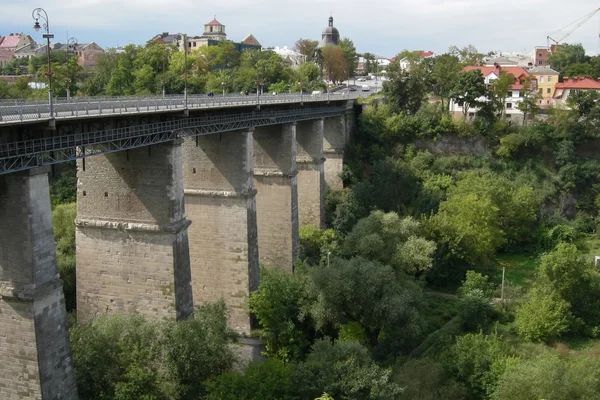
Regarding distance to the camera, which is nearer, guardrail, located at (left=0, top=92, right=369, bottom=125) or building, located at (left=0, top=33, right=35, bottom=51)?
guardrail, located at (left=0, top=92, right=369, bottom=125)

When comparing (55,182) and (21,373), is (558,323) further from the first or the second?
(55,182)

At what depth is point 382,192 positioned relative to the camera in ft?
147

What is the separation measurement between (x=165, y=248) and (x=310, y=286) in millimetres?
6446

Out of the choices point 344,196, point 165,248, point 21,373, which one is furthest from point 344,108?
point 21,373

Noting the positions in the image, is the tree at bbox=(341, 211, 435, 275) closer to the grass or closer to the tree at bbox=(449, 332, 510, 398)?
the grass

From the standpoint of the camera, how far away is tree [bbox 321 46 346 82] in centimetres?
8844

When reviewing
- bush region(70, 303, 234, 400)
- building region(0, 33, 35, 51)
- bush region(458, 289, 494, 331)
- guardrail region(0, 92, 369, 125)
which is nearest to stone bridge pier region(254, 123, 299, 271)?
guardrail region(0, 92, 369, 125)

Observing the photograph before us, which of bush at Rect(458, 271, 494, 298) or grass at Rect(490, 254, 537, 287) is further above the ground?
bush at Rect(458, 271, 494, 298)

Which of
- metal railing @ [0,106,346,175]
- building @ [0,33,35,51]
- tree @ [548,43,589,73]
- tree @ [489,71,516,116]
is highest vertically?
building @ [0,33,35,51]

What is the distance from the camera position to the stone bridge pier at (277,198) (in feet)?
113

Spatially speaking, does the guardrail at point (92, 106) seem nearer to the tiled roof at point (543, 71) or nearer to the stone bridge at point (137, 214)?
the stone bridge at point (137, 214)

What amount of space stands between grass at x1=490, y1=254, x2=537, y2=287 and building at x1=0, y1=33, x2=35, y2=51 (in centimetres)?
9873

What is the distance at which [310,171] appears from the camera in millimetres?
41531

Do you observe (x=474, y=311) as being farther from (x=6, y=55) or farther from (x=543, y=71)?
(x=6, y=55)
